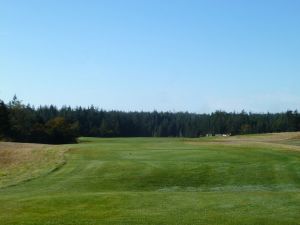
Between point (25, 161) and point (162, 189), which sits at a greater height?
point (25, 161)

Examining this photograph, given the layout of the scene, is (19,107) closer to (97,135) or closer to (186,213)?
(97,135)

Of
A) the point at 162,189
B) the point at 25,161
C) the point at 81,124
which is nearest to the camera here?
the point at 162,189

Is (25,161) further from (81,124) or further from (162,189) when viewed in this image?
(81,124)

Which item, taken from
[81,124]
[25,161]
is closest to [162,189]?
[25,161]

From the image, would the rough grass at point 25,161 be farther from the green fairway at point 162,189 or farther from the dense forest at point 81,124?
the dense forest at point 81,124

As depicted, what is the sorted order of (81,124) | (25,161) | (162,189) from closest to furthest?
(162,189) → (25,161) → (81,124)

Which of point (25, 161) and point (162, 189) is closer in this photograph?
point (162, 189)

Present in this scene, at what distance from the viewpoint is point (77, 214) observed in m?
17.2

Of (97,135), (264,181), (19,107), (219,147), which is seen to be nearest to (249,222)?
(264,181)

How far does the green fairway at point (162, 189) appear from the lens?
16.7 meters

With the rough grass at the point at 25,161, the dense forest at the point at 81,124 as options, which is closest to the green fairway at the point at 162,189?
the rough grass at the point at 25,161

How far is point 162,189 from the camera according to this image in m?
28.4

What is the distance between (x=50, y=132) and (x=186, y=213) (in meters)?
87.4

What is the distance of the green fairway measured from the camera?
1666 centimetres
